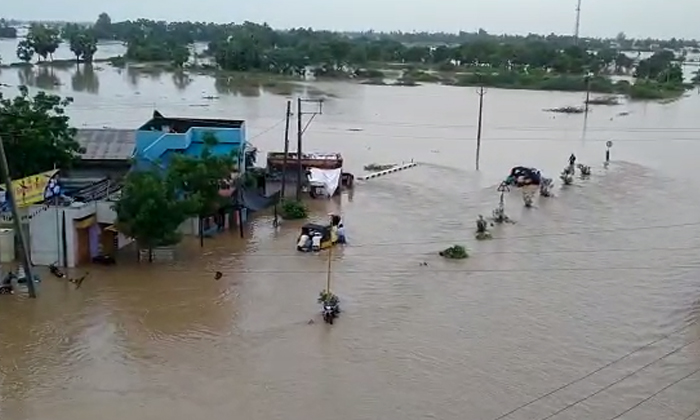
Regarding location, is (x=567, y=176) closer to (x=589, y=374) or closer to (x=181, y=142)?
(x=181, y=142)

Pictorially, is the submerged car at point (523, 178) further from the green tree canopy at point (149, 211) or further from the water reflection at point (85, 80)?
the water reflection at point (85, 80)

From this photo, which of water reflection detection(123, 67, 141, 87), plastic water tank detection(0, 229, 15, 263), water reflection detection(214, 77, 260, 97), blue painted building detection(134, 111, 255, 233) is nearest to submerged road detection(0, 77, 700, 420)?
blue painted building detection(134, 111, 255, 233)

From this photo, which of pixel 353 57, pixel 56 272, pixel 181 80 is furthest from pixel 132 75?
pixel 56 272

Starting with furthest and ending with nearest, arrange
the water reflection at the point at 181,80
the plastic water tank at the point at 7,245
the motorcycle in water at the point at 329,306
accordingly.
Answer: the water reflection at the point at 181,80 < the plastic water tank at the point at 7,245 < the motorcycle in water at the point at 329,306

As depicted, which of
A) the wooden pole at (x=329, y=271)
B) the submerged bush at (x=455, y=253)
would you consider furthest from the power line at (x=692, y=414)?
the submerged bush at (x=455, y=253)

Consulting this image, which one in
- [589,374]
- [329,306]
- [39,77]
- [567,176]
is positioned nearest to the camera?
[589,374]

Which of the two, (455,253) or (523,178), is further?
(523,178)
